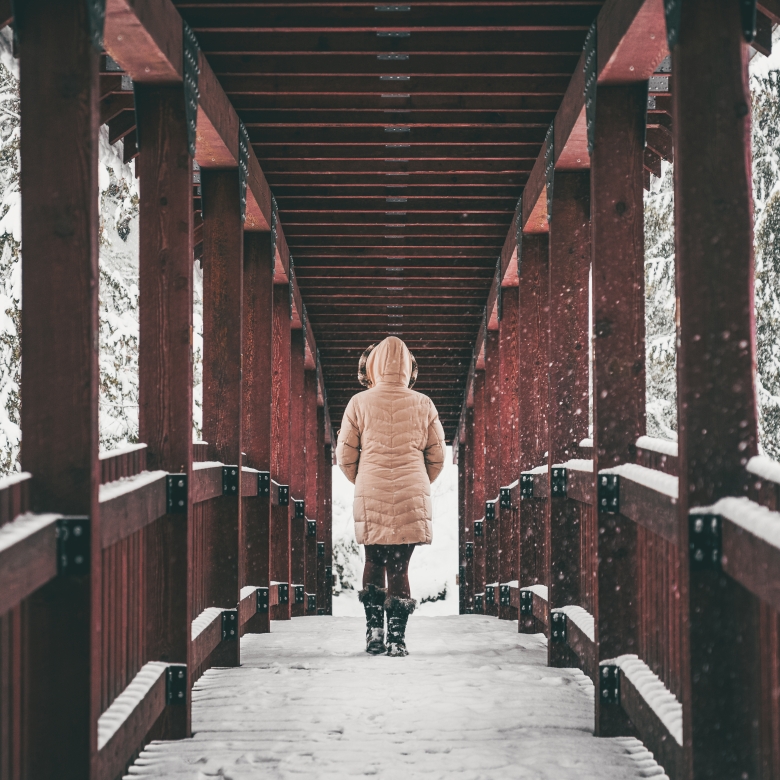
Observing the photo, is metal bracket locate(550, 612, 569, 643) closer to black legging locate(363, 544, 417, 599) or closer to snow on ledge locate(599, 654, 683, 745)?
black legging locate(363, 544, 417, 599)

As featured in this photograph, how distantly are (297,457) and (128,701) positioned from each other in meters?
8.31

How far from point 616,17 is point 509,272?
4872 millimetres

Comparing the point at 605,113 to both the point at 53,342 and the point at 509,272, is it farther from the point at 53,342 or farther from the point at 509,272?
the point at 509,272

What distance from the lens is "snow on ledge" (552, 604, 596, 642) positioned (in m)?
5.02

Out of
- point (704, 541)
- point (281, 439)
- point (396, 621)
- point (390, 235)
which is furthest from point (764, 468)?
point (281, 439)

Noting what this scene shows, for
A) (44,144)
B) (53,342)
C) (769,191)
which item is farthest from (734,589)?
(769,191)

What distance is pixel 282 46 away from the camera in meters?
5.21

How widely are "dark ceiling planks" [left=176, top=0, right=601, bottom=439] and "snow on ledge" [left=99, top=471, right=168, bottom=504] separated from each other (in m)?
2.06

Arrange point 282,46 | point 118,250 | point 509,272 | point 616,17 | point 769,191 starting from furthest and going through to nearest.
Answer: point 118,250 → point 769,191 → point 509,272 → point 282,46 → point 616,17

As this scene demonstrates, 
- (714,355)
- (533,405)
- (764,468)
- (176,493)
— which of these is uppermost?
(714,355)

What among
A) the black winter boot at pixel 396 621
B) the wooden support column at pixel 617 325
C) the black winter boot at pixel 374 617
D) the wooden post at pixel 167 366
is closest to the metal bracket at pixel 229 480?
the black winter boot at pixel 374 617

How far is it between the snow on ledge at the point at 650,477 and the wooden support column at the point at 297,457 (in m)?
7.10

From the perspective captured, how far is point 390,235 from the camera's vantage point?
930 centimetres

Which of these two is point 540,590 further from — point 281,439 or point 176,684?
point 176,684
